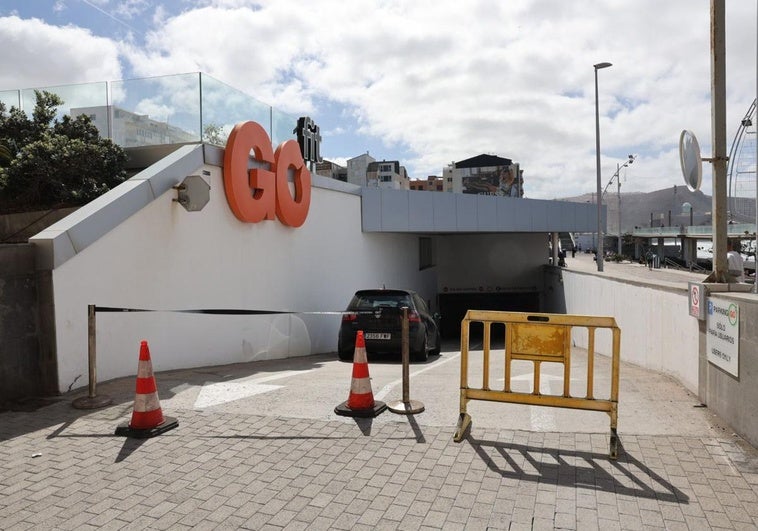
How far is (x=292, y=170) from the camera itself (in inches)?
489

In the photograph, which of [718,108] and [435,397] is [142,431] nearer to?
[435,397]

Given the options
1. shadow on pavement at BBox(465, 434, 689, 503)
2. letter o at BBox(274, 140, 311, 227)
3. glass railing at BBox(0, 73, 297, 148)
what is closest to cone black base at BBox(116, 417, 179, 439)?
shadow on pavement at BBox(465, 434, 689, 503)

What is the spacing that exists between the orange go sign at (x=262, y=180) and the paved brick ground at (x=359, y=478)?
5.54 metres

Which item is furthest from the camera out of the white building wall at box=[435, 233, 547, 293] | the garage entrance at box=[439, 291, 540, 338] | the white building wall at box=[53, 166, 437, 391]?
the garage entrance at box=[439, 291, 540, 338]

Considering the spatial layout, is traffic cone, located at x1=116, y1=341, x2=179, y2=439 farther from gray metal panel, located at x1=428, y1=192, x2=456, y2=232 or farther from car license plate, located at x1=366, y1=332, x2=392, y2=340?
gray metal panel, located at x1=428, y1=192, x2=456, y2=232

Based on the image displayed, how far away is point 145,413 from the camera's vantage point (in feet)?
16.1

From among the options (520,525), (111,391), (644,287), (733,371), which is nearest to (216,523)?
(520,525)

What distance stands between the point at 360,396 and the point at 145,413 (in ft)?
6.48

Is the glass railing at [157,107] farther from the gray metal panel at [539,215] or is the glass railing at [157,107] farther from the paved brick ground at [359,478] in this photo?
the gray metal panel at [539,215]

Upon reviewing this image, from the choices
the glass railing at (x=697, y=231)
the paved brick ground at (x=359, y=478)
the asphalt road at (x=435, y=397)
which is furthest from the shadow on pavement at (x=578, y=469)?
the glass railing at (x=697, y=231)

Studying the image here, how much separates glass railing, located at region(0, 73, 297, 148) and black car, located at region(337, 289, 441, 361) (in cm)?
407

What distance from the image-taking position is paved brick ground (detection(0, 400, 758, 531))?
3416 millimetres

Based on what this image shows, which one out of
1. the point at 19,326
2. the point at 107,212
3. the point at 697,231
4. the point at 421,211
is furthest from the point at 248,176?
the point at 697,231

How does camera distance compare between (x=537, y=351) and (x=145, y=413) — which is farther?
(x=145, y=413)
